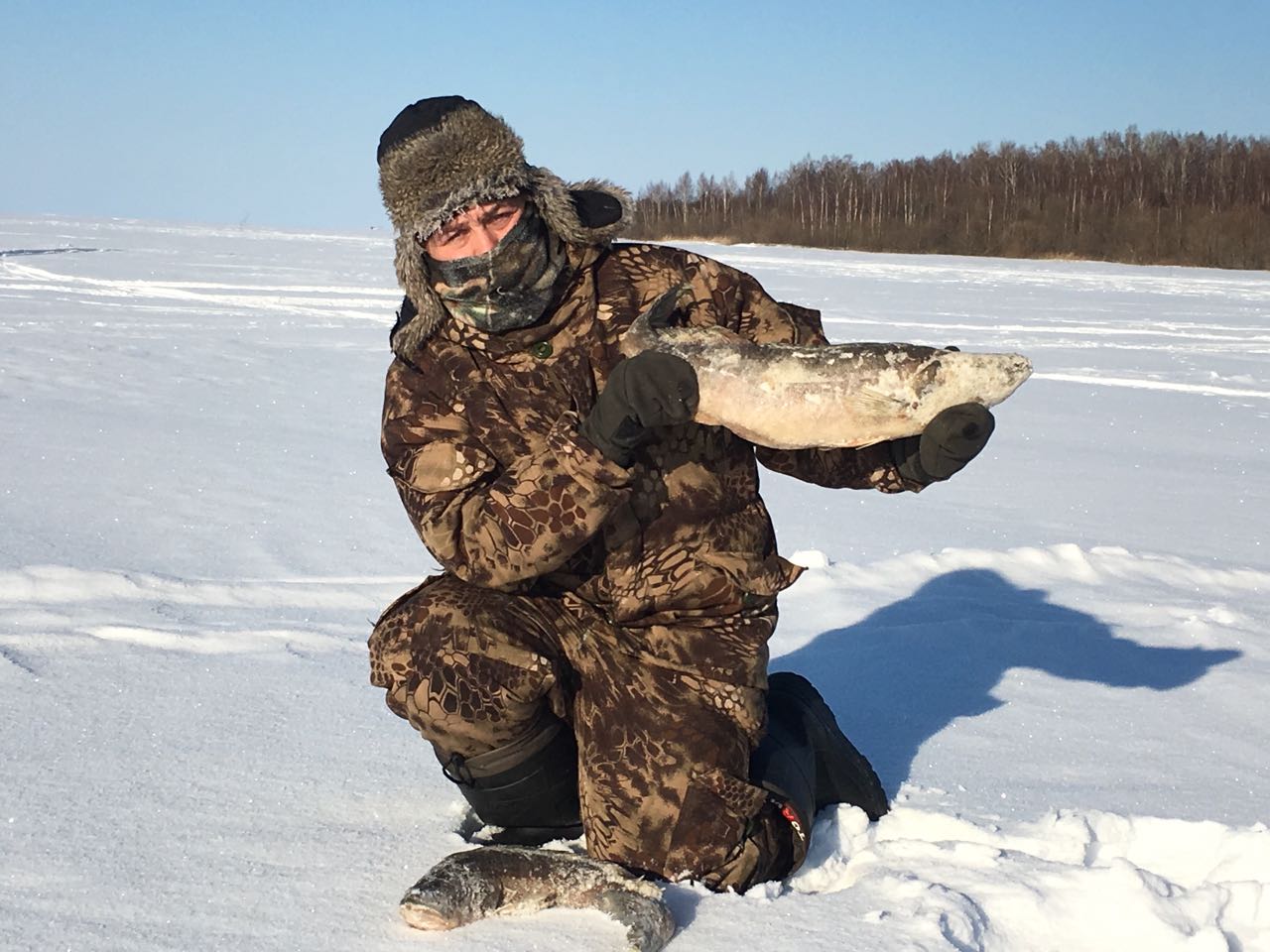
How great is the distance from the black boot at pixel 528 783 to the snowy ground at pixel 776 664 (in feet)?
0.34

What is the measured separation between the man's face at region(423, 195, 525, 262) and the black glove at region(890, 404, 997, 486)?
86 centimetres

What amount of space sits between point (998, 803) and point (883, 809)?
0.23 meters

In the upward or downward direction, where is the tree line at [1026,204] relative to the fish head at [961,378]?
upward

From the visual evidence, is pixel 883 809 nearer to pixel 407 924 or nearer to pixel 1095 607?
pixel 407 924

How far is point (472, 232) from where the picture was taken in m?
2.28

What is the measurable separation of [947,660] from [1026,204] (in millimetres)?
42261

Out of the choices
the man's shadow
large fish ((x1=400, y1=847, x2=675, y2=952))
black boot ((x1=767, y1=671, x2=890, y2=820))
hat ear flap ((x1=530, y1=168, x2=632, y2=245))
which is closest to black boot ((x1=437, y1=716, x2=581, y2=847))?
large fish ((x1=400, y1=847, x2=675, y2=952))

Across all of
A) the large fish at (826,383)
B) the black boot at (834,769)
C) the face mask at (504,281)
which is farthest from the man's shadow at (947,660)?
the face mask at (504,281)

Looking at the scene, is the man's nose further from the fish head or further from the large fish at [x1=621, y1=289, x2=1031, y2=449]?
the fish head

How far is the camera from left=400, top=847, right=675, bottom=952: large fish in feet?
6.19

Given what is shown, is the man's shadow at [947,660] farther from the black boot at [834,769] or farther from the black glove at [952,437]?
the black glove at [952,437]

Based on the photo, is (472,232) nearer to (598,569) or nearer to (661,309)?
(661,309)

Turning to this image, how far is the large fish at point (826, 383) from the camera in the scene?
2211mm

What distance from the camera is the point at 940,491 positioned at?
570cm
